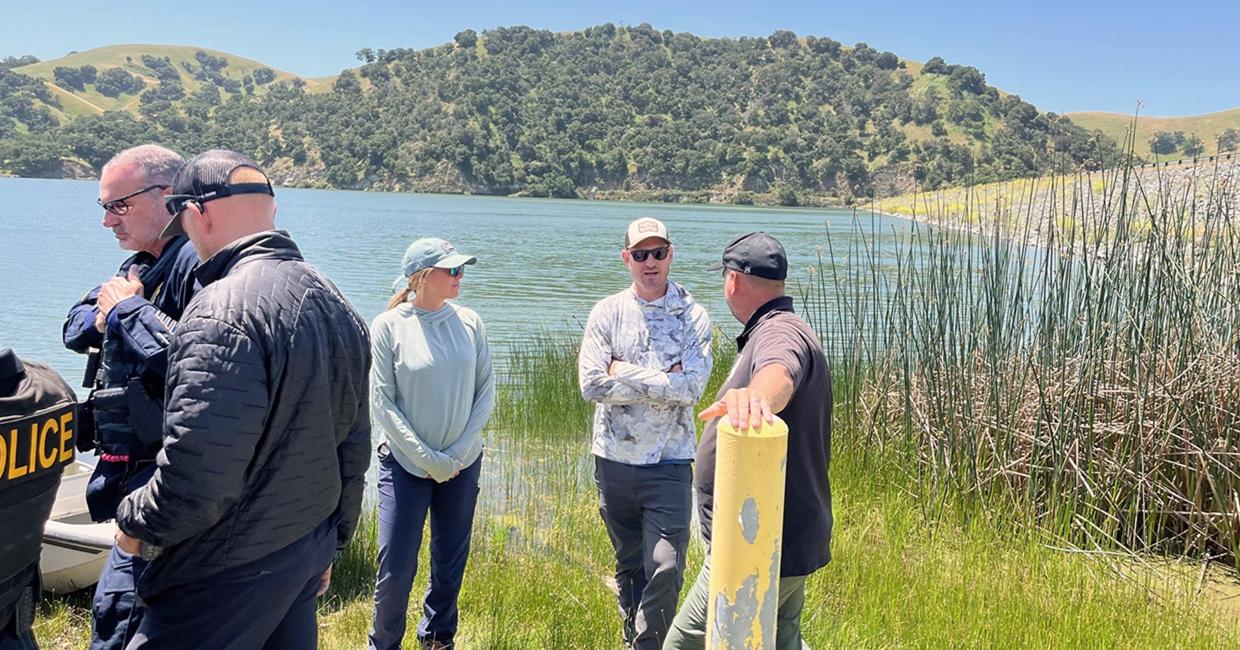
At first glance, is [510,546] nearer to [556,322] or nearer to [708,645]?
[708,645]

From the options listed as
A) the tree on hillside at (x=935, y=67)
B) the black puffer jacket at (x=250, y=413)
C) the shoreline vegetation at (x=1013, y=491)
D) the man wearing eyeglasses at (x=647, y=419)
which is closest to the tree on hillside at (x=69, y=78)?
the tree on hillside at (x=935, y=67)

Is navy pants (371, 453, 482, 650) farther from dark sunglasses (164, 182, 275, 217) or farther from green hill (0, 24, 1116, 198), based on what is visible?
green hill (0, 24, 1116, 198)

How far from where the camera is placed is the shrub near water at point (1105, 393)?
15.6ft

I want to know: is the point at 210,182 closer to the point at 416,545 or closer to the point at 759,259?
the point at 759,259

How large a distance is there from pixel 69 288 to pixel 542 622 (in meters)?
19.3

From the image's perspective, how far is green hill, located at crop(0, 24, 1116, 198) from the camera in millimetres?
87625

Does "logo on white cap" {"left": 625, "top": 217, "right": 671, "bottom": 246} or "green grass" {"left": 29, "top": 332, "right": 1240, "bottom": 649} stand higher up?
"logo on white cap" {"left": 625, "top": 217, "right": 671, "bottom": 246}

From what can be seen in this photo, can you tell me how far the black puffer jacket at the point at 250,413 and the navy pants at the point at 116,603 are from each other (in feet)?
1.01

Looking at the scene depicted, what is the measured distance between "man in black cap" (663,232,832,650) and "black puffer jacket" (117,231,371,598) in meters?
1.00

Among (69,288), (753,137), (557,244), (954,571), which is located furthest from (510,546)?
(753,137)

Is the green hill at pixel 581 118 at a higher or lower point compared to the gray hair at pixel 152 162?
higher

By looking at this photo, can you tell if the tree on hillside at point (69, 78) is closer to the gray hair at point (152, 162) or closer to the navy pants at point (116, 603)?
the gray hair at point (152, 162)

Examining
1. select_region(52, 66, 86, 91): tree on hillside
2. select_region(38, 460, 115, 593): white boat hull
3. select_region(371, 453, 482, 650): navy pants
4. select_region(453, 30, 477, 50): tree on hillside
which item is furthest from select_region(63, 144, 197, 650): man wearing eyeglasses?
select_region(52, 66, 86, 91): tree on hillside

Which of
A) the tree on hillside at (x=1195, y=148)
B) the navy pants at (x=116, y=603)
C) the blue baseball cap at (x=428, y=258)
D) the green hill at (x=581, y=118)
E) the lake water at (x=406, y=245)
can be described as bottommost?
the lake water at (x=406, y=245)
